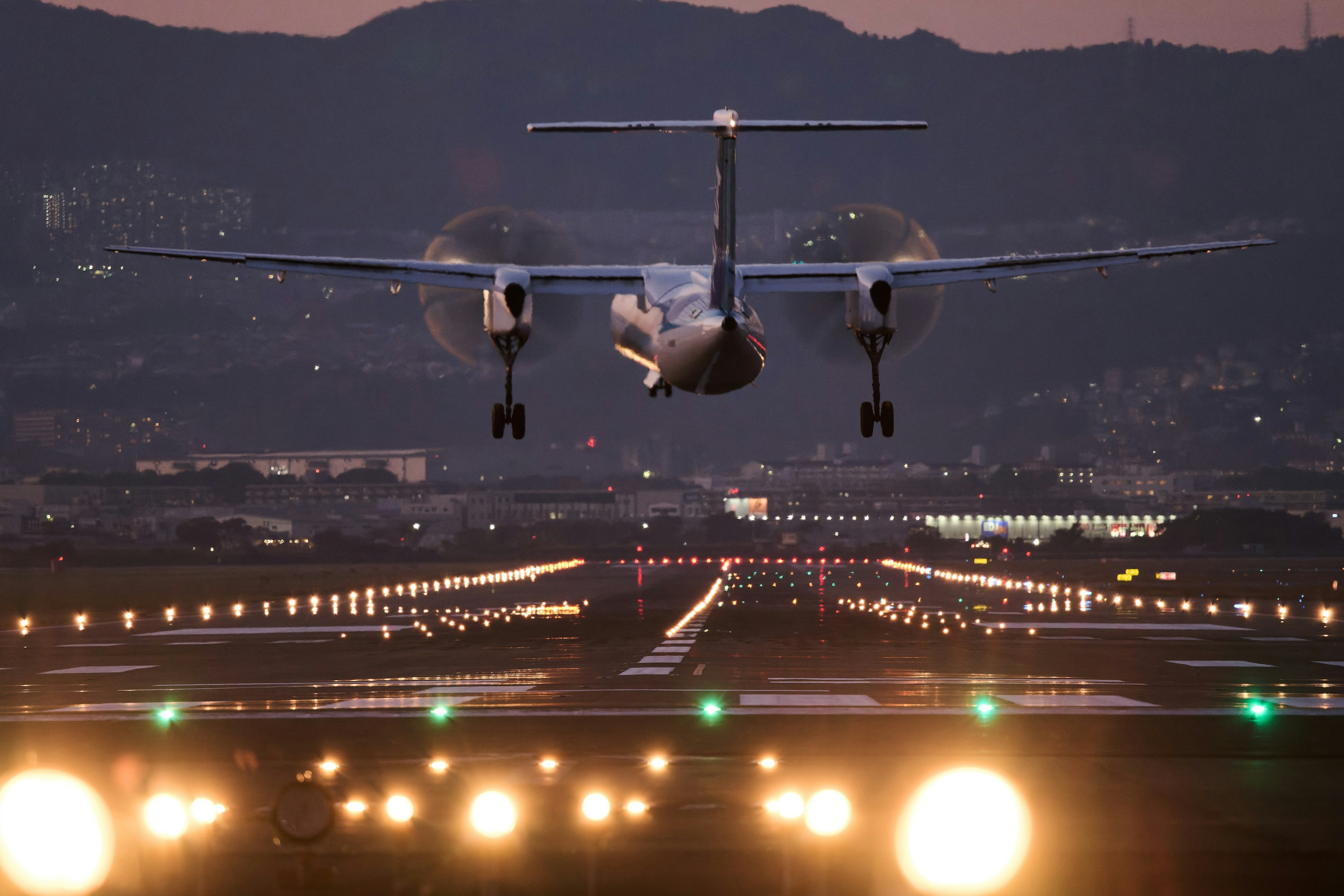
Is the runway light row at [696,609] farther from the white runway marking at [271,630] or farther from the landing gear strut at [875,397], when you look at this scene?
the white runway marking at [271,630]

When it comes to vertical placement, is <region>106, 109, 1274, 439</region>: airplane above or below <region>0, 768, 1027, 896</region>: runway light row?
above

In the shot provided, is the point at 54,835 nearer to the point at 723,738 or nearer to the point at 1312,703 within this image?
the point at 723,738

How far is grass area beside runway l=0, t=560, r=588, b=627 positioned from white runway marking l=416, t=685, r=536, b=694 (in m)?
35.5

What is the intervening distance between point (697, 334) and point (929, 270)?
682 centimetres

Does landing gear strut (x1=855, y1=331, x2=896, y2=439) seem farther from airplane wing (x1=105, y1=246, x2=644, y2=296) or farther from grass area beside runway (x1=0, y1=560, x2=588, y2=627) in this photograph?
grass area beside runway (x1=0, y1=560, x2=588, y2=627)

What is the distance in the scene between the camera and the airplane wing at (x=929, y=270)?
37.3 m

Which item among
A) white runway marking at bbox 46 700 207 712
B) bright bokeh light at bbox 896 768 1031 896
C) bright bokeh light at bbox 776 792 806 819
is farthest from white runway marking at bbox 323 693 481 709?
bright bokeh light at bbox 896 768 1031 896

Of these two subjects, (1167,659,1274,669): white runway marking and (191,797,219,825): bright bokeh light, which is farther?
(1167,659,1274,669): white runway marking

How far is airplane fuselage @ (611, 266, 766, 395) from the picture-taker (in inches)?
1356

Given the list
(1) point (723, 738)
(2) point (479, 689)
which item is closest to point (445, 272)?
(2) point (479, 689)

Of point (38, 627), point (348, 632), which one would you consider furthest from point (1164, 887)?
point (38, 627)

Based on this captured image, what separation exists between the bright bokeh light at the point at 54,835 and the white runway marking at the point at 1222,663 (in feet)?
77.2

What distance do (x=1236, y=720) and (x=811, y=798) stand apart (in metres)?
9.07

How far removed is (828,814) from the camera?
1255 cm
